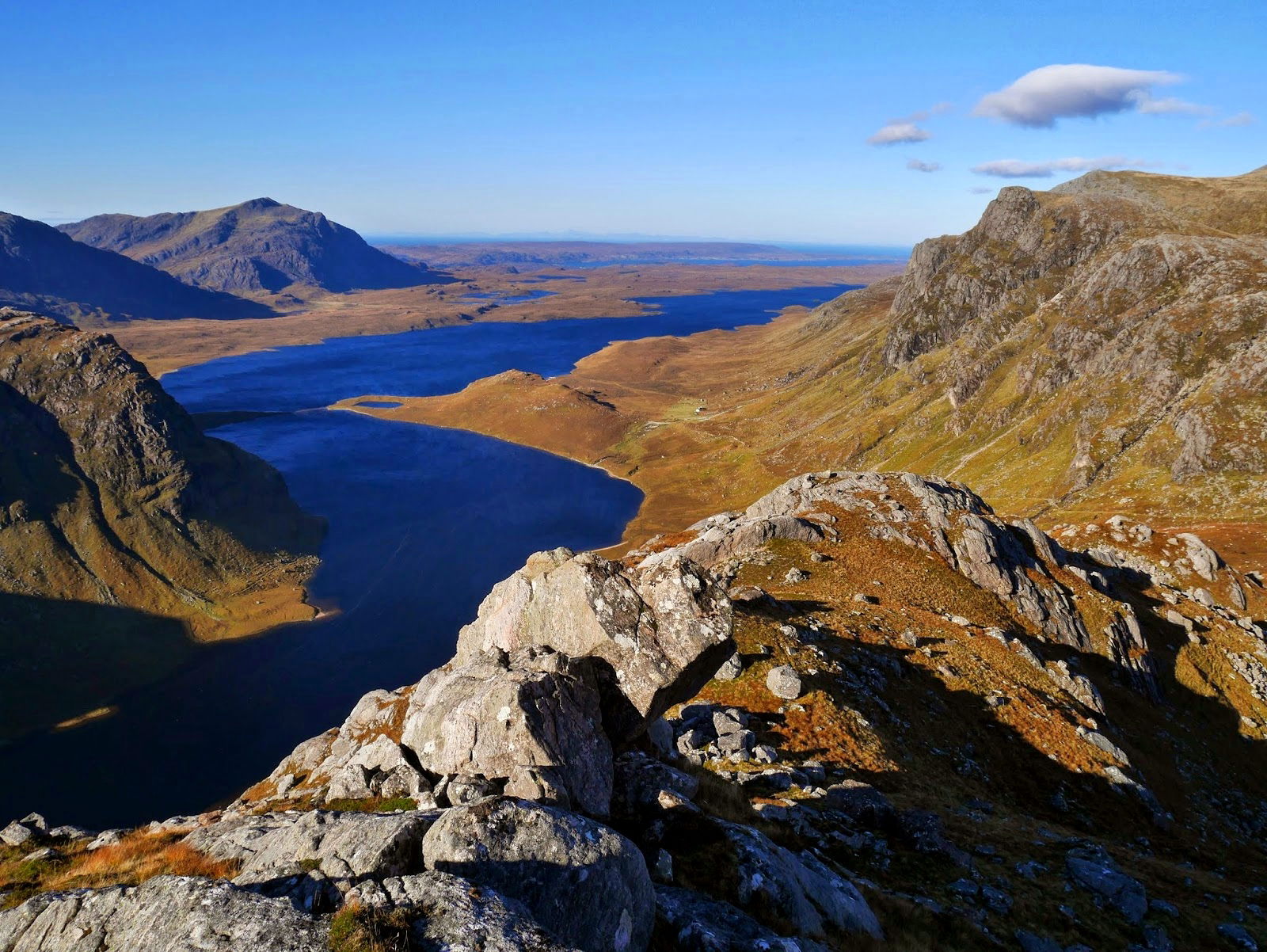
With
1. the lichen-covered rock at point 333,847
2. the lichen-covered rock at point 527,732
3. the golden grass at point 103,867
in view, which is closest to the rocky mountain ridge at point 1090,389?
the lichen-covered rock at point 527,732

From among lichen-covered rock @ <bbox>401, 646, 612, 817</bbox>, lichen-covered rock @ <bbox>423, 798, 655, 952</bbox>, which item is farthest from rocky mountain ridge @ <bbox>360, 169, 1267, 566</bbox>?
lichen-covered rock @ <bbox>423, 798, 655, 952</bbox>

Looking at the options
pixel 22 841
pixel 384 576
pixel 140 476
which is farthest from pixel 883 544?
pixel 140 476

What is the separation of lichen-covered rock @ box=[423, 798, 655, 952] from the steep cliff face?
5171 inches

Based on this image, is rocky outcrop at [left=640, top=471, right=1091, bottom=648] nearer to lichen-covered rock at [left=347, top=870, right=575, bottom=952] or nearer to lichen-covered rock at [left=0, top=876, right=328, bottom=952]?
lichen-covered rock at [left=347, top=870, right=575, bottom=952]

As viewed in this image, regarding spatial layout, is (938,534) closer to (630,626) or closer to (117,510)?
(630,626)

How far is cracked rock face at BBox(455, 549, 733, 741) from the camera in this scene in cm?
2042

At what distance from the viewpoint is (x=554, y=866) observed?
1291 cm

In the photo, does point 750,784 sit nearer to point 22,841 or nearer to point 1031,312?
point 22,841

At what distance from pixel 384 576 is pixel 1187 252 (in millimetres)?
183007

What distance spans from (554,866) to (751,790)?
1392cm

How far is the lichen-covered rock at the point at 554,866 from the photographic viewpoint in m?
12.5

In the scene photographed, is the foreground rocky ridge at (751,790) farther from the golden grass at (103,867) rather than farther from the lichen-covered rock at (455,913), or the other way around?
the golden grass at (103,867)

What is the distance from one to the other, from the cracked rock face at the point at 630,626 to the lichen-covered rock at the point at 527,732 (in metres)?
1.00

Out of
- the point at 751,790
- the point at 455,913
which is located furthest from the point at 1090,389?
the point at 455,913
